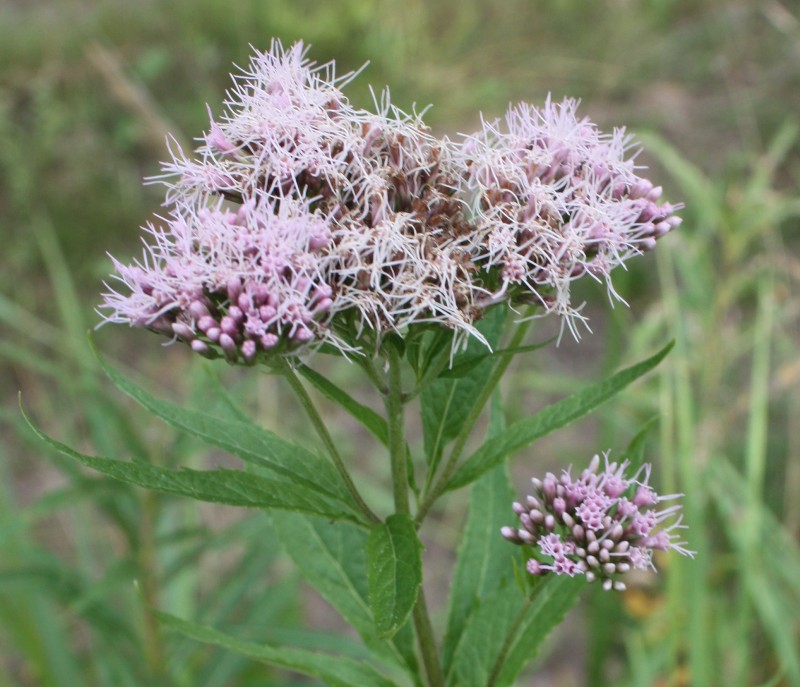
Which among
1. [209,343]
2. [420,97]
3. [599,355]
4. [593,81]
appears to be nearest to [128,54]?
[420,97]

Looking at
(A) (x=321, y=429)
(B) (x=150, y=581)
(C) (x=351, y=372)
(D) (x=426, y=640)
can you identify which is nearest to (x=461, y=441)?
(A) (x=321, y=429)

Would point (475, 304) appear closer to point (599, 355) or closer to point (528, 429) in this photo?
point (528, 429)

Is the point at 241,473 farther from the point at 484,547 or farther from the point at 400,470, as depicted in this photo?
the point at 484,547

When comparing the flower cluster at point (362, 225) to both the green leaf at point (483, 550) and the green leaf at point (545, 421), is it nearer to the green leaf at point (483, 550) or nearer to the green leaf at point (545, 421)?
the green leaf at point (545, 421)

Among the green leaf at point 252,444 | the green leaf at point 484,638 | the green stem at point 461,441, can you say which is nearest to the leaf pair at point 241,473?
the green leaf at point 252,444

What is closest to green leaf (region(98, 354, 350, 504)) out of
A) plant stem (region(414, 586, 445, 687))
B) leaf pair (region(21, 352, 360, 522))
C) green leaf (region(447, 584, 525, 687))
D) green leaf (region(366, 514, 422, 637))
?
leaf pair (region(21, 352, 360, 522))

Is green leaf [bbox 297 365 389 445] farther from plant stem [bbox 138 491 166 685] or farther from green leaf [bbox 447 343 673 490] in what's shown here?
plant stem [bbox 138 491 166 685]

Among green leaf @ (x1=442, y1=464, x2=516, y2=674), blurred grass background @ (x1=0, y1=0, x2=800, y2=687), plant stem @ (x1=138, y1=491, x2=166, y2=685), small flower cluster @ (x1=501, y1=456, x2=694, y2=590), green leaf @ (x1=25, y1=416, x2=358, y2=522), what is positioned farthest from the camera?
blurred grass background @ (x1=0, y1=0, x2=800, y2=687)
